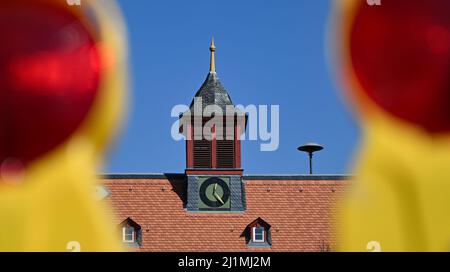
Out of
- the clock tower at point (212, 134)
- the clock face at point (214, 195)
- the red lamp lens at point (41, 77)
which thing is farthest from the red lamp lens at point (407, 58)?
the clock face at point (214, 195)

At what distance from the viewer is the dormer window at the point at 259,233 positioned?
6.92 m

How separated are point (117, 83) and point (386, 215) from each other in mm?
1651

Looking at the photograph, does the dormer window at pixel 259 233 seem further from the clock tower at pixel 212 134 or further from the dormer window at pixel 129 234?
the dormer window at pixel 129 234

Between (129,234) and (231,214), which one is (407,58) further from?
(231,214)

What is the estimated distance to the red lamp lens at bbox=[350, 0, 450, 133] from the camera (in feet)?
15.5

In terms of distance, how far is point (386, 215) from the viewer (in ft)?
15.4

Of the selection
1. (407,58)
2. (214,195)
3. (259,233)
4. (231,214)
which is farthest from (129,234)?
(231,214)

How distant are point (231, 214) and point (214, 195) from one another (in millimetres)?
309

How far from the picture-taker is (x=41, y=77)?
4613 millimetres

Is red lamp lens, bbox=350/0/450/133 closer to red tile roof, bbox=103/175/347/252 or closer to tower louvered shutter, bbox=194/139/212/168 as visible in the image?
red tile roof, bbox=103/175/347/252

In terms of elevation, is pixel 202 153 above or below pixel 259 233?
above

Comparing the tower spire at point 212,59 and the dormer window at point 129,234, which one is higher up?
the tower spire at point 212,59
